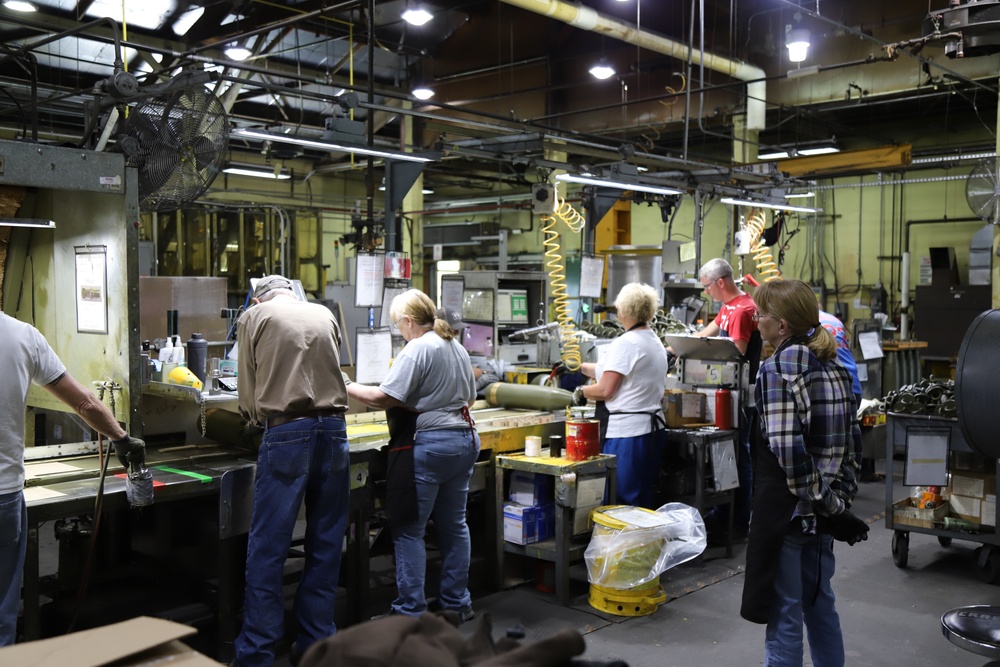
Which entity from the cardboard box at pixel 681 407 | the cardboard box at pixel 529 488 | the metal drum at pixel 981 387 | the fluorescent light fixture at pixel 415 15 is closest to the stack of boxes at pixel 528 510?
the cardboard box at pixel 529 488

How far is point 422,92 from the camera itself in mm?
8164

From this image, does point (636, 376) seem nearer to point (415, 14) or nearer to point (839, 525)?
point (839, 525)

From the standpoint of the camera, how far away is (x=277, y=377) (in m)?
3.34

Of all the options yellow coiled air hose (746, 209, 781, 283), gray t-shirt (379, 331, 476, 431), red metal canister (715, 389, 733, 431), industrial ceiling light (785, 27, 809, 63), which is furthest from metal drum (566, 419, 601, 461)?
industrial ceiling light (785, 27, 809, 63)

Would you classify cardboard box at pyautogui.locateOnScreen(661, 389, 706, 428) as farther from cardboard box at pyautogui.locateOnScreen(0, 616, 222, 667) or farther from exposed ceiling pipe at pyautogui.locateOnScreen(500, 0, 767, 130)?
cardboard box at pyautogui.locateOnScreen(0, 616, 222, 667)

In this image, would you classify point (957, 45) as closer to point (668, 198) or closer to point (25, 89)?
point (668, 198)

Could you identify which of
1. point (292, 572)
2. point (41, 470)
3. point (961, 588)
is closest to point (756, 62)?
point (961, 588)

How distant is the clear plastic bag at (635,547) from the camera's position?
4109 millimetres

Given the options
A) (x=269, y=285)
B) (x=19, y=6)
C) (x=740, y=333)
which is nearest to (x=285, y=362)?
(x=269, y=285)

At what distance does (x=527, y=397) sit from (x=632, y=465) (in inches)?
31.0

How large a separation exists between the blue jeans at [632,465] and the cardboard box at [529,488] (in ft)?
1.31

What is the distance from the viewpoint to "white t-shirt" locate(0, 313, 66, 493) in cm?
261

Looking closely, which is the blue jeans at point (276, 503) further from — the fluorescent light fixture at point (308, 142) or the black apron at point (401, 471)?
the fluorescent light fixture at point (308, 142)

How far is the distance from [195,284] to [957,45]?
16.3 feet
